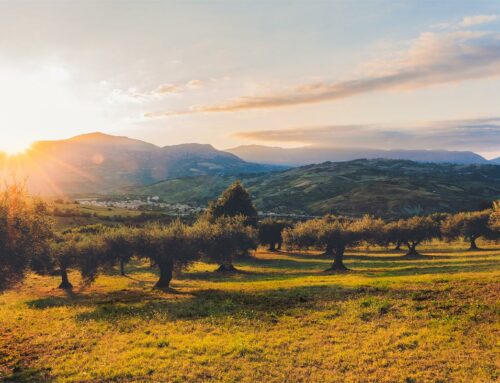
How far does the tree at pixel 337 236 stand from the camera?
74.9 meters

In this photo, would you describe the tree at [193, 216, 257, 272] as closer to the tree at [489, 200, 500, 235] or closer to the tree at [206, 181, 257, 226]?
the tree at [206, 181, 257, 226]

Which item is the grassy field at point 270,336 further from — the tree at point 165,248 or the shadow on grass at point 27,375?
the tree at point 165,248

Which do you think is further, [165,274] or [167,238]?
[165,274]

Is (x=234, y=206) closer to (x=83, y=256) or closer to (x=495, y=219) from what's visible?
(x=83, y=256)

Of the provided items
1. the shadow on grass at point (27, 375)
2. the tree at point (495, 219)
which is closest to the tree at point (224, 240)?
the shadow on grass at point (27, 375)

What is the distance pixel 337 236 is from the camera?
3061 inches

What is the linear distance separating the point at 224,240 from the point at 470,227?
220ft

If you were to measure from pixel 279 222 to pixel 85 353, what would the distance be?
312 feet

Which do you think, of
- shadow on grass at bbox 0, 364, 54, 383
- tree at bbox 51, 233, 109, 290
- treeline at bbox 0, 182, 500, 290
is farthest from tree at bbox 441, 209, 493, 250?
shadow on grass at bbox 0, 364, 54, 383

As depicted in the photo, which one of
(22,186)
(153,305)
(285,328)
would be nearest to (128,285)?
(153,305)

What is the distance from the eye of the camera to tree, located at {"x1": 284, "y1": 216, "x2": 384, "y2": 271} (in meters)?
74.9

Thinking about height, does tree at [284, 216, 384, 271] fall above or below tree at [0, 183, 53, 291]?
below

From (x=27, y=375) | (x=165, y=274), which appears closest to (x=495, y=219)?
(x=165, y=274)

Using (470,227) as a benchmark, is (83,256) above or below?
below
